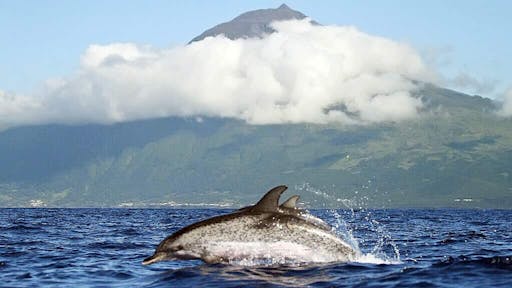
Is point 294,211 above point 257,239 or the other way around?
above

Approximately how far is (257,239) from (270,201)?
3.44ft

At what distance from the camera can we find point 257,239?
20.4 m

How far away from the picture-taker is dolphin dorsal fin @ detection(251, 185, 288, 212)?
66.4ft

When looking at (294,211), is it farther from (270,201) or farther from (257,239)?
(257,239)

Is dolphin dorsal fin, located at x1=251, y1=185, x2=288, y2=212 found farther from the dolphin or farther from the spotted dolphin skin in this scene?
the dolphin

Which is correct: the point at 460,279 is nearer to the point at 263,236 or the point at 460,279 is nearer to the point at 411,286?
the point at 411,286

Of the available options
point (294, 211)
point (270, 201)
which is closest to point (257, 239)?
point (270, 201)

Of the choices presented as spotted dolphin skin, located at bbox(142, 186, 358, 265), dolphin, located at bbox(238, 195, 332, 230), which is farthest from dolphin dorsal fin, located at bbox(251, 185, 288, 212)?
dolphin, located at bbox(238, 195, 332, 230)

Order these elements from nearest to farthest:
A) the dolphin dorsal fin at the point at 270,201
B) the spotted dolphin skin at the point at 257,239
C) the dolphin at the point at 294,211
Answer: the dolphin dorsal fin at the point at 270,201 → the spotted dolphin skin at the point at 257,239 → the dolphin at the point at 294,211

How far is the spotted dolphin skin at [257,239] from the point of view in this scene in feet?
66.9

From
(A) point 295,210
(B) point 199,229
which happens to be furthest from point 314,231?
(B) point 199,229

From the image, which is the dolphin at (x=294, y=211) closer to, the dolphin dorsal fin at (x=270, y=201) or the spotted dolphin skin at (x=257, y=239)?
the spotted dolphin skin at (x=257, y=239)

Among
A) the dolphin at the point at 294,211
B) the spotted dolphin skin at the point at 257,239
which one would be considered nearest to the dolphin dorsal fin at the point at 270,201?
the spotted dolphin skin at the point at 257,239

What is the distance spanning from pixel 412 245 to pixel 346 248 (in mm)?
12481
